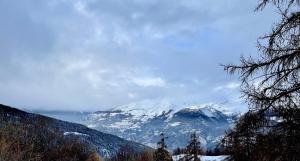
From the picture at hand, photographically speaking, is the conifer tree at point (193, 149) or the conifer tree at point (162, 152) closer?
the conifer tree at point (193, 149)

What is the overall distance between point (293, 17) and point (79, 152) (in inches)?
3936

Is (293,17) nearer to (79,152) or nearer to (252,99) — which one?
(252,99)

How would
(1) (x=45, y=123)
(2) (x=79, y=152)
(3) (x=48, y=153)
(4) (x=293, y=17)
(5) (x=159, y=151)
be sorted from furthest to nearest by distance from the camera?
(1) (x=45, y=123), (2) (x=79, y=152), (3) (x=48, y=153), (5) (x=159, y=151), (4) (x=293, y=17)

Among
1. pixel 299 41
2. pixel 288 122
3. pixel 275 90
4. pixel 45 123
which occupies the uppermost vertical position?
pixel 45 123

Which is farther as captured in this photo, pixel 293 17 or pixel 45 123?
pixel 45 123

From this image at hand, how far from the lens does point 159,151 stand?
73.6 metres

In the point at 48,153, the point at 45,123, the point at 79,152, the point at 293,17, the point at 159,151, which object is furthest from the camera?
the point at 45,123

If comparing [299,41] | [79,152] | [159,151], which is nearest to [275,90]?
[299,41]

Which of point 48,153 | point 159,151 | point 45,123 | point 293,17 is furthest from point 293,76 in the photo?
point 45,123

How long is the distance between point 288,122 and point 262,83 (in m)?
1.05

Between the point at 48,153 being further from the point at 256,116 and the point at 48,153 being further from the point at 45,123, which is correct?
the point at 256,116

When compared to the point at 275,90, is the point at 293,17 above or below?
above

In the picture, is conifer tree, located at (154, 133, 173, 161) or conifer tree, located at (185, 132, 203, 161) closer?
conifer tree, located at (185, 132, 203, 161)

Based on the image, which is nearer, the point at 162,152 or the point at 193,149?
the point at 193,149
